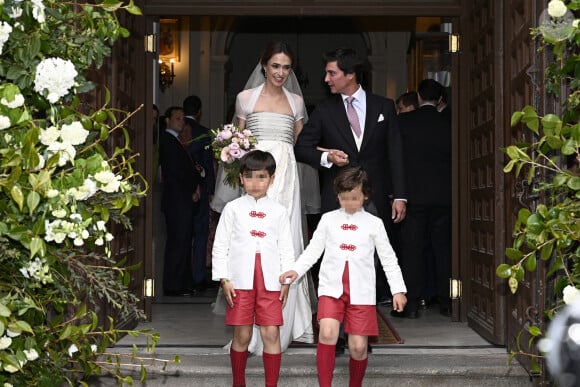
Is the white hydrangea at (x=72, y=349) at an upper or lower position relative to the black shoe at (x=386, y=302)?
upper

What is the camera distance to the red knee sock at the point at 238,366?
4570mm

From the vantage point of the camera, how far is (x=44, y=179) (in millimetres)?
2592

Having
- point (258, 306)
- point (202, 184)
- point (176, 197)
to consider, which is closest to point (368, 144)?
point (258, 306)

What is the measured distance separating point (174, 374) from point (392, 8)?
2938mm

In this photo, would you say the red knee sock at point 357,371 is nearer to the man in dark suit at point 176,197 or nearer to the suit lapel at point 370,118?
the suit lapel at point 370,118

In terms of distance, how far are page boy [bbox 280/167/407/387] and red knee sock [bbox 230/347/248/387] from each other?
40 cm

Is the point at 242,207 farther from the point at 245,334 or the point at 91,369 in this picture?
the point at 91,369

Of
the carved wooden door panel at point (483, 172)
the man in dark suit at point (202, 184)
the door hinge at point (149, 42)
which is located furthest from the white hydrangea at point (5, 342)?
the man in dark suit at point (202, 184)

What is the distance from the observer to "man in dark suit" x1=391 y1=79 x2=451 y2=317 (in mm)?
7520

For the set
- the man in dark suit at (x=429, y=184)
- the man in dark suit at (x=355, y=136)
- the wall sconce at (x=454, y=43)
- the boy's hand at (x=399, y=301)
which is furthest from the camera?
the man in dark suit at (x=429, y=184)

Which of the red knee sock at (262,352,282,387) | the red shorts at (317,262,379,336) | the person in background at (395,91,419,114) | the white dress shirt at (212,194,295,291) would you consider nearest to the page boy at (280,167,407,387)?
the red shorts at (317,262,379,336)

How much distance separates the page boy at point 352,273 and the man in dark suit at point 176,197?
14.2 feet

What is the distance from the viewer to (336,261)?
14.7ft

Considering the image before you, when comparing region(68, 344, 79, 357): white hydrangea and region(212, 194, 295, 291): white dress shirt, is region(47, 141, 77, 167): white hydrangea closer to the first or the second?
region(68, 344, 79, 357): white hydrangea
